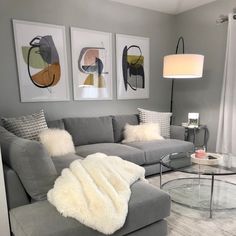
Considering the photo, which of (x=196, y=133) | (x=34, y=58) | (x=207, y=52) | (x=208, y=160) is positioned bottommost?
(x=196, y=133)

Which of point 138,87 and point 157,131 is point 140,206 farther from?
point 138,87

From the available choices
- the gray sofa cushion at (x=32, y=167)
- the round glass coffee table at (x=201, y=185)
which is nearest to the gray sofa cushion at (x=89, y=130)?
the round glass coffee table at (x=201, y=185)

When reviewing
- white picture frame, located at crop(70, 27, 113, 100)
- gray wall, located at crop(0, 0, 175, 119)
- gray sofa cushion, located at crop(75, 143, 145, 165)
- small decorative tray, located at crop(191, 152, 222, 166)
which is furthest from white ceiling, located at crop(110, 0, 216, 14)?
small decorative tray, located at crop(191, 152, 222, 166)

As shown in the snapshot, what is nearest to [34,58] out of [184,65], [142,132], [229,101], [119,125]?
[119,125]

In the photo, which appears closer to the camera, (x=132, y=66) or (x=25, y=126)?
(x=25, y=126)

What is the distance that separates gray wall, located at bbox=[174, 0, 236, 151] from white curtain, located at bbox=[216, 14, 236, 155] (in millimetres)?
192

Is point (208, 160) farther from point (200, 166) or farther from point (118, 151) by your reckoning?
point (118, 151)

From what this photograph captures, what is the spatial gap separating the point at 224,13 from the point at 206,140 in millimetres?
2066

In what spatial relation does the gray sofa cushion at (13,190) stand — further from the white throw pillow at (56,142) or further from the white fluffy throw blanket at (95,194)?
the white throw pillow at (56,142)

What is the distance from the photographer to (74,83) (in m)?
3.42

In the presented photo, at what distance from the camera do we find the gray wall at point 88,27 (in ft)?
9.59

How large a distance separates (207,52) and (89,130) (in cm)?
240

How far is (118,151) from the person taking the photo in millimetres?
2814

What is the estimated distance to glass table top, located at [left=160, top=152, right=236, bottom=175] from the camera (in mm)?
2148
